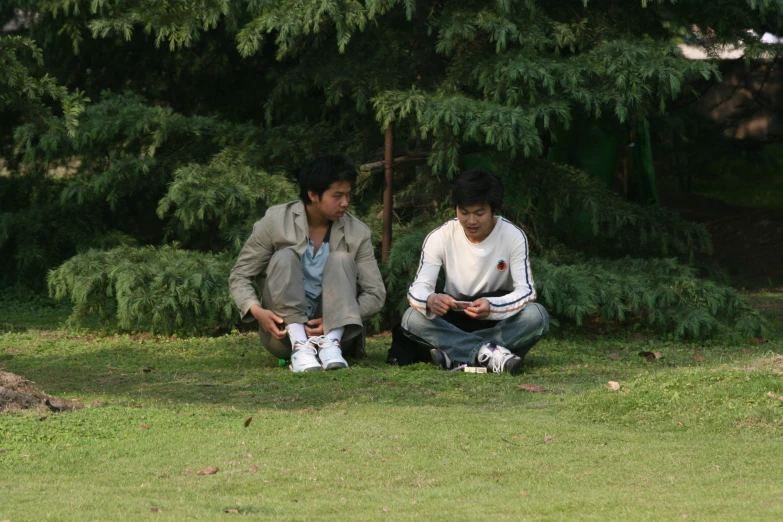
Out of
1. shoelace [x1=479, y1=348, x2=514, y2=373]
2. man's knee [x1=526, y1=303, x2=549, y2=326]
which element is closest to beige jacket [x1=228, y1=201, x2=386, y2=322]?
shoelace [x1=479, y1=348, x2=514, y2=373]

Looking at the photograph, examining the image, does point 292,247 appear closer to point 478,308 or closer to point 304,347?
point 304,347

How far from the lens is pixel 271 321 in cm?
627

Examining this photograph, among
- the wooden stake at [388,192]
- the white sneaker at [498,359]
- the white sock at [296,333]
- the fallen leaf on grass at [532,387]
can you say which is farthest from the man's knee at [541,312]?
the wooden stake at [388,192]

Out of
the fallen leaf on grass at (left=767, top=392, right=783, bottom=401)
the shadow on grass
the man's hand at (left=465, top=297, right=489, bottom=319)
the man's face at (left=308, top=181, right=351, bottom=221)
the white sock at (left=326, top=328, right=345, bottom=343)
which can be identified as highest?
the man's face at (left=308, top=181, right=351, bottom=221)

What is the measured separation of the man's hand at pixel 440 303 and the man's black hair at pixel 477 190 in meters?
0.54

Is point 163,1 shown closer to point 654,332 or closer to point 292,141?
point 292,141

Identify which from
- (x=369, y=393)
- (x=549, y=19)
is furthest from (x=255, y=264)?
(x=549, y=19)

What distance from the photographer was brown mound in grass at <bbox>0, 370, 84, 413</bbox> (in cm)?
Result: 481

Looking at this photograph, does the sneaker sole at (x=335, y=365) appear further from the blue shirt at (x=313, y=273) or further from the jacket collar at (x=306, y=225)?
Answer: the jacket collar at (x=306, y=225)

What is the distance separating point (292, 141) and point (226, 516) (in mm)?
6203

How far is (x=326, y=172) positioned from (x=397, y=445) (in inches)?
93.7

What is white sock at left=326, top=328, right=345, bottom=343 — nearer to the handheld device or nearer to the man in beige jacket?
the man in beige jacket

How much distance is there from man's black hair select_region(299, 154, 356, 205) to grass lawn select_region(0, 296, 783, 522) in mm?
1097

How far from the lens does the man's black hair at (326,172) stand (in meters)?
6.29
